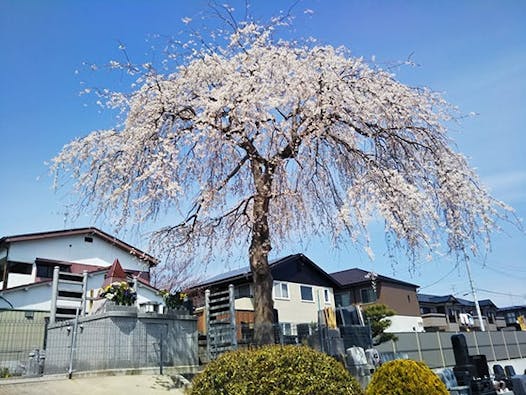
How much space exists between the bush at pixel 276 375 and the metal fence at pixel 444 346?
1583cm

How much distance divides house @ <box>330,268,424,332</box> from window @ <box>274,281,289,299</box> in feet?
20.4

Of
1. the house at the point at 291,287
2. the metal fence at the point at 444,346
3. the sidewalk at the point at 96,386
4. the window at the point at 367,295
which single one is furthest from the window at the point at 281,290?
the sidewalk at the point at 96,386

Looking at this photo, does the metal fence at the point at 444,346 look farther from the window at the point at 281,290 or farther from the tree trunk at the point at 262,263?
→ the tree trunk at the point at 262,263

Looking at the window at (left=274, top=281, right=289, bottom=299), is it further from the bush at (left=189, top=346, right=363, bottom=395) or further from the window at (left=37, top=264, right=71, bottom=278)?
the bush at (left=189, top=346, right=363, bottom=395)

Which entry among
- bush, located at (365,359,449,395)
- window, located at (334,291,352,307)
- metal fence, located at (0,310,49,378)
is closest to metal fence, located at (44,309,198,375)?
metal fence, located at (0,310,49,378)

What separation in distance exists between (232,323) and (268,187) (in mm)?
4280

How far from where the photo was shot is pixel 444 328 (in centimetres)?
3816

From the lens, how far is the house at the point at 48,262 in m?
19.8

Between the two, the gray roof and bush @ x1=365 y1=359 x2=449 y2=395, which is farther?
the gray roof

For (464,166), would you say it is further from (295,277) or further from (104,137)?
(295,277)

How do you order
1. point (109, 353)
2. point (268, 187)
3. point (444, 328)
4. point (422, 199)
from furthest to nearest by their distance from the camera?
point (444, 328) → point (268, 187) → point (109, 353) → point (422, 199)

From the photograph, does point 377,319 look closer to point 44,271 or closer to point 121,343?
point 121,343

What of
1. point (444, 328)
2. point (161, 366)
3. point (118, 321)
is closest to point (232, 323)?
point (161, 366)

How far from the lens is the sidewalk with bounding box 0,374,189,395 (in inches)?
310
